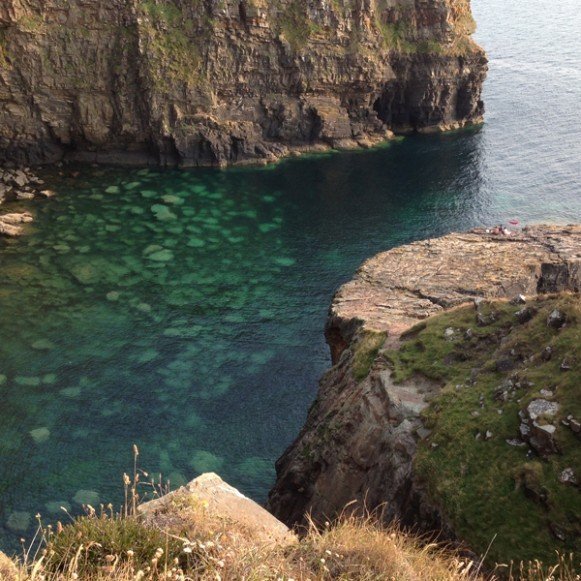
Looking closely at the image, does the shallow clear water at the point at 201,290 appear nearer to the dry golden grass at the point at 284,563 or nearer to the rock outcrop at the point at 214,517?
the rock outcrop at the point at 214,517

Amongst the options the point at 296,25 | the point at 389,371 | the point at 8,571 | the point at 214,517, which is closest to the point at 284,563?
the point at 214,517

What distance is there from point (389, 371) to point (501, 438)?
240 inches

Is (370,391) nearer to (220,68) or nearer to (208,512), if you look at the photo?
(208,512)

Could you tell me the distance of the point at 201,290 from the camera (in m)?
49.7

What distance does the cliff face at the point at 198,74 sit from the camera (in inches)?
2596

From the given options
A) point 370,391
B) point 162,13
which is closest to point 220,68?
point 162,13

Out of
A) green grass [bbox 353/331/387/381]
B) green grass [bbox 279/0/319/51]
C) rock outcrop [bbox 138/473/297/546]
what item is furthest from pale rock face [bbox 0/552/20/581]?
green grass [bbox 279/0/319/51]

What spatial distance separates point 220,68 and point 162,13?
765cm

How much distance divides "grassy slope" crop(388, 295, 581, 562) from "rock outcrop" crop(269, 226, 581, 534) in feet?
2.05

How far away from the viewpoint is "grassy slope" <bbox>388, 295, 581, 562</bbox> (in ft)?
58.2

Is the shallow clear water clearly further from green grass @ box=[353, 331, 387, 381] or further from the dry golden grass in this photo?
the dry golden grass

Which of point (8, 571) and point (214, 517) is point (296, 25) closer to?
point (214, 517)

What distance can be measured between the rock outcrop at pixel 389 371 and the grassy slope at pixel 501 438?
2.05 feet

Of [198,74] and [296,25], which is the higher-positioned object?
[296,25]
